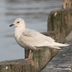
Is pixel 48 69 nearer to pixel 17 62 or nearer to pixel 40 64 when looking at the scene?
pixel 17 62

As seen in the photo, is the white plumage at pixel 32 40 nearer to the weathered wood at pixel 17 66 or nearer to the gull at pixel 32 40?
the gull at pixel 32 40

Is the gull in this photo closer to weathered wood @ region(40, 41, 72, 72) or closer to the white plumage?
the white plumage

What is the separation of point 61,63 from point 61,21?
11.7 ft

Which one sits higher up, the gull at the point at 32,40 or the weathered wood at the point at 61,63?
the gull at the point at 32,40

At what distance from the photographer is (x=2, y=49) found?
12984mm

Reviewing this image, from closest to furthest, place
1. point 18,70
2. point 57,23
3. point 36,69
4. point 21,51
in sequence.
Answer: point 18,70 → point 36,69 → point 57,23 → point 21,51

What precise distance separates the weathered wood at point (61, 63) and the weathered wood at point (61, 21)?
94.2 inches

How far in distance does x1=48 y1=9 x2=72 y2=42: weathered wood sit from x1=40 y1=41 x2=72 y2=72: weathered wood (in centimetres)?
239

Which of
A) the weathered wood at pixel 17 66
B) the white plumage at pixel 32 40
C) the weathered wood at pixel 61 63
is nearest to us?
the weathered wood at pixel 17 66

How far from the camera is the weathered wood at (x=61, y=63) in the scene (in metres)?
4.94

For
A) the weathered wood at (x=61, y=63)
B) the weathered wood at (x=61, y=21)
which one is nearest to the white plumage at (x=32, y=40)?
the weathered wood at (x=61, y=63)

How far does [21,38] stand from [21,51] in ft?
21.7

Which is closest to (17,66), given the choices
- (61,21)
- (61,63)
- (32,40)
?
(61,63)

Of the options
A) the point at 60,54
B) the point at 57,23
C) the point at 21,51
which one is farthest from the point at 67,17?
the point at 21,51
